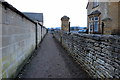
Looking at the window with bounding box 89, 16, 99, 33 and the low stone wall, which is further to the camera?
the window with bounding box 89, 16, 99, 33

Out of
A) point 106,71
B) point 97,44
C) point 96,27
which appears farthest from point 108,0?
point 106,71

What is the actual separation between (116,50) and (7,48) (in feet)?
10.3

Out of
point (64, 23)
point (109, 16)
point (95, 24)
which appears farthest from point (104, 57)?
point (64, 23)

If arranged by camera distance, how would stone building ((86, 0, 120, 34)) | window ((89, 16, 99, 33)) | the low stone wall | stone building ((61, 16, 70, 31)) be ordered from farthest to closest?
stone building ((61, 16, 70, 31)) < window ((89, 16, 99, 33)) < stone building ((86, 0, 120, 34)) < the low stone wall

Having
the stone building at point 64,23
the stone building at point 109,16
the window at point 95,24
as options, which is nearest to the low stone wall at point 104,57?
the stone building at point 109,16

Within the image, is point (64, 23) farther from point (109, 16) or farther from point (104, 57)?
point (104, 57)

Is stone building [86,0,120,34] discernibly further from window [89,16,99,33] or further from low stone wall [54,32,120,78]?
low stone wall [54,32,120,78]

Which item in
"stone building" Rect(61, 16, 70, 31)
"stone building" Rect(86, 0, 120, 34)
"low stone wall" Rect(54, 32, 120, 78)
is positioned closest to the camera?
"low stone wall" Rect(54, 32, 120, 78)

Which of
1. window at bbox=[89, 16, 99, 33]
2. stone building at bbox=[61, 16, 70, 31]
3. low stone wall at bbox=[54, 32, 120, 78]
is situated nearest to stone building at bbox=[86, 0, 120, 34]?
window at bbox=[89, 16, 99, 33]

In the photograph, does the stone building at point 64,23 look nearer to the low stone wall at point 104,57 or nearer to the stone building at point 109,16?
the stone building at point 109,16

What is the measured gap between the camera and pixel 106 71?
3025 millimetres

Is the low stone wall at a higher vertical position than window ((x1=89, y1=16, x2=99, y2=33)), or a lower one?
lower

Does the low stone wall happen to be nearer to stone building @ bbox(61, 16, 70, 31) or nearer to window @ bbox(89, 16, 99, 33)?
window @ bbox(89, 16, 99, 33)

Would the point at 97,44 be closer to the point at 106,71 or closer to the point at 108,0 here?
the point at 106,71
